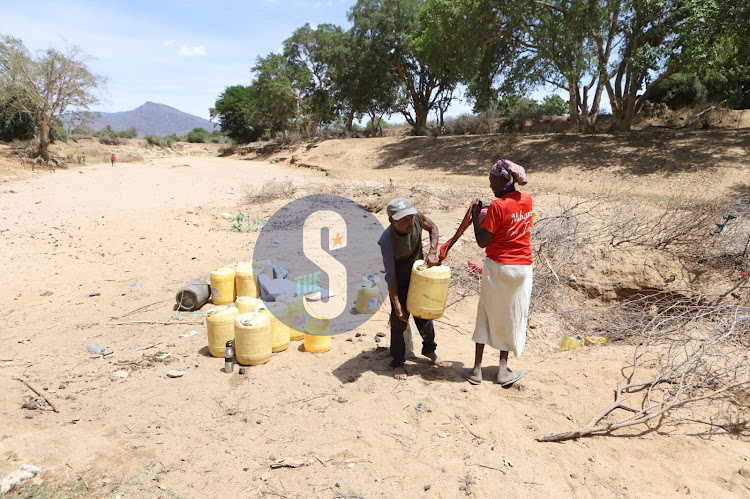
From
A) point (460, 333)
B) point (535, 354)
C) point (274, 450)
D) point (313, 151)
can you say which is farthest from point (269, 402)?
point (313, 151)

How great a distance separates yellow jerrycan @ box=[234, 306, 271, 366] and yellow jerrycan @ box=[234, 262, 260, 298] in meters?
1.23

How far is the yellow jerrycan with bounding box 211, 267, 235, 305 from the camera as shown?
15.7 ft

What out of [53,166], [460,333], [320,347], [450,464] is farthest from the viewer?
[53,166]

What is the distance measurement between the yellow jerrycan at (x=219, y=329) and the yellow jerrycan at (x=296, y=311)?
1.51 feet

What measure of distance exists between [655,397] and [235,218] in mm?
8519

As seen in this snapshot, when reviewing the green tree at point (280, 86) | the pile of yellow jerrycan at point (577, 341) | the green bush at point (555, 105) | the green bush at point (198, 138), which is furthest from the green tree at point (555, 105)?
the green bush at point (198, 138)

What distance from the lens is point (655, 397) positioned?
3.04 meters

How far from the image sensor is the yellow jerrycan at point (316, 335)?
12.8 feet

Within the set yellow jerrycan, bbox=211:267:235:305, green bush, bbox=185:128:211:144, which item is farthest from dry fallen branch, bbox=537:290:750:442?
green bush, bbox=185:128:211:144

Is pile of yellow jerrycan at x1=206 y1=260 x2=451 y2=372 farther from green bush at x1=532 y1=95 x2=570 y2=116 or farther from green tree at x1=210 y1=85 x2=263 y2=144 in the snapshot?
green tree at x1=210 y1=85 x2=263 y2=144

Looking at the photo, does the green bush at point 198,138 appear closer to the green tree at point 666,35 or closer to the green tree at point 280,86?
the green tree at point 280,86

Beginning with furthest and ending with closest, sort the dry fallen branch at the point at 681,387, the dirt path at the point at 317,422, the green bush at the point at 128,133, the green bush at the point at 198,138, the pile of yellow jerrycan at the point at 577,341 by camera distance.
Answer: the green bush at the point at 198,138
the green bush at the point at 128,133
the pile of yellow jerrycan at the point at 577,341
the dry fallen branch at the point at 681,387
the dirt path at the point at 317,422

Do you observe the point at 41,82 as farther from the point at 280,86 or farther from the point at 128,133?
the point at 128,133

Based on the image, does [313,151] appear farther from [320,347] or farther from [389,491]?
[389,491]
